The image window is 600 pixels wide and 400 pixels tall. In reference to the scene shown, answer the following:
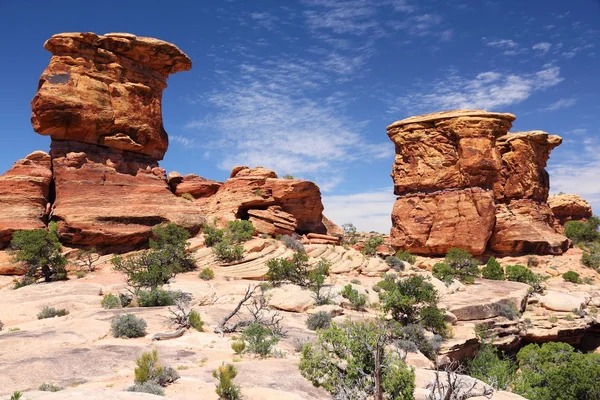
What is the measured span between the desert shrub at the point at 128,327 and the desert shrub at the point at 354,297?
11.4m

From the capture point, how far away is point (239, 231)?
31.3 metres

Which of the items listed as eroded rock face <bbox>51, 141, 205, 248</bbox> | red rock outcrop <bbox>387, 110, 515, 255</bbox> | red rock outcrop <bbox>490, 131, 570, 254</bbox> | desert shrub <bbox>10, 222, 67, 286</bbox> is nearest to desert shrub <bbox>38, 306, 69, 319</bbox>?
desert shrub <bbox>10, 222, 67, 286</bbox>

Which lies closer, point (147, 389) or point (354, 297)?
point (147, 389)

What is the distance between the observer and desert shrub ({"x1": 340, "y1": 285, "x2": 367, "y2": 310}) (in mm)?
21466

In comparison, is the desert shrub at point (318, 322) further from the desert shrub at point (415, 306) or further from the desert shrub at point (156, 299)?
the desert shrub at point (156, 299)

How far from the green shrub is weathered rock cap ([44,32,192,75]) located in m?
28.9

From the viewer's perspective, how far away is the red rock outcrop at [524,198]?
123ft

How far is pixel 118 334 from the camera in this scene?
13375 millimetres

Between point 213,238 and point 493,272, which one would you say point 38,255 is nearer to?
point 213,238

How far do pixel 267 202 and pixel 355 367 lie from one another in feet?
92.0

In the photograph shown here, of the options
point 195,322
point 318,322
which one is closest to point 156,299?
point 195,322

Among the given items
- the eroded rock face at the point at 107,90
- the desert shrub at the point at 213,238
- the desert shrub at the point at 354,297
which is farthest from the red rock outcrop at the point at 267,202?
the desert shrub at the point at 354,297

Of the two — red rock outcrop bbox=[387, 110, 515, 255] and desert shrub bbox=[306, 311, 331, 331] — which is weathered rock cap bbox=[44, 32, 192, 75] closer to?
red rock outcrop bbox=[387, 110, 515, 255]

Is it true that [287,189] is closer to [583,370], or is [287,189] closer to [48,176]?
[48,176]
